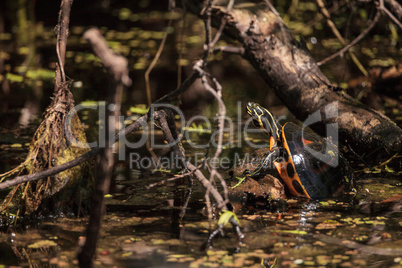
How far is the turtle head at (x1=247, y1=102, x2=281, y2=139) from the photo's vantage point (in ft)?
17.6

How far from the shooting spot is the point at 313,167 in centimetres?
480

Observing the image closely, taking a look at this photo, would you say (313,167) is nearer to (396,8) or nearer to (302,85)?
(302,85)

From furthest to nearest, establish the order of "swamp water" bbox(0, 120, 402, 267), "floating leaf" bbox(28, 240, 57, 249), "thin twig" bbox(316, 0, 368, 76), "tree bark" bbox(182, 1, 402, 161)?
"thin twig" bbox(316, 0, 368, 76), "tree bark" bbox(182, 1, 402, 161), "floating leaf" bbox(28, 240, 57, 249), "swamp water" bbox(0, 120, 402, 267)

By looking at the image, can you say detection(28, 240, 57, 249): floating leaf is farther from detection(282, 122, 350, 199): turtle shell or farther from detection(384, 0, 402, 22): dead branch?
detection(384, 0, 402, 22): dead branch

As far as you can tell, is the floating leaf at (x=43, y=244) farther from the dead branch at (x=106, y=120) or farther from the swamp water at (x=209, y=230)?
the dead branch at (x=106, y=120)

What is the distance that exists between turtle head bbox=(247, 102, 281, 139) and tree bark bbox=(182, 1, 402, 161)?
472 mm

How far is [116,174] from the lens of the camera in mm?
5457

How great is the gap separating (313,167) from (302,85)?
1242mm

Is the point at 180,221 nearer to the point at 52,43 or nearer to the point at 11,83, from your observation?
the point at 11,83

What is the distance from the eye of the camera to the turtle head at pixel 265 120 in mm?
5352

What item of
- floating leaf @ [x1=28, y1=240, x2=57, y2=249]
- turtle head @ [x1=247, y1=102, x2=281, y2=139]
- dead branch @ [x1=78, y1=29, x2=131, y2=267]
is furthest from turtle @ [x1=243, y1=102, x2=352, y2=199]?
dead branch @ [x1=78, y1=29, x2=131, y2=267]

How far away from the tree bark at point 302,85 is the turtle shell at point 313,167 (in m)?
0.71

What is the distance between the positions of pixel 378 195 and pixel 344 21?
831 centimetres

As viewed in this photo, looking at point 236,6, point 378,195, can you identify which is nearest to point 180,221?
point 378,195
